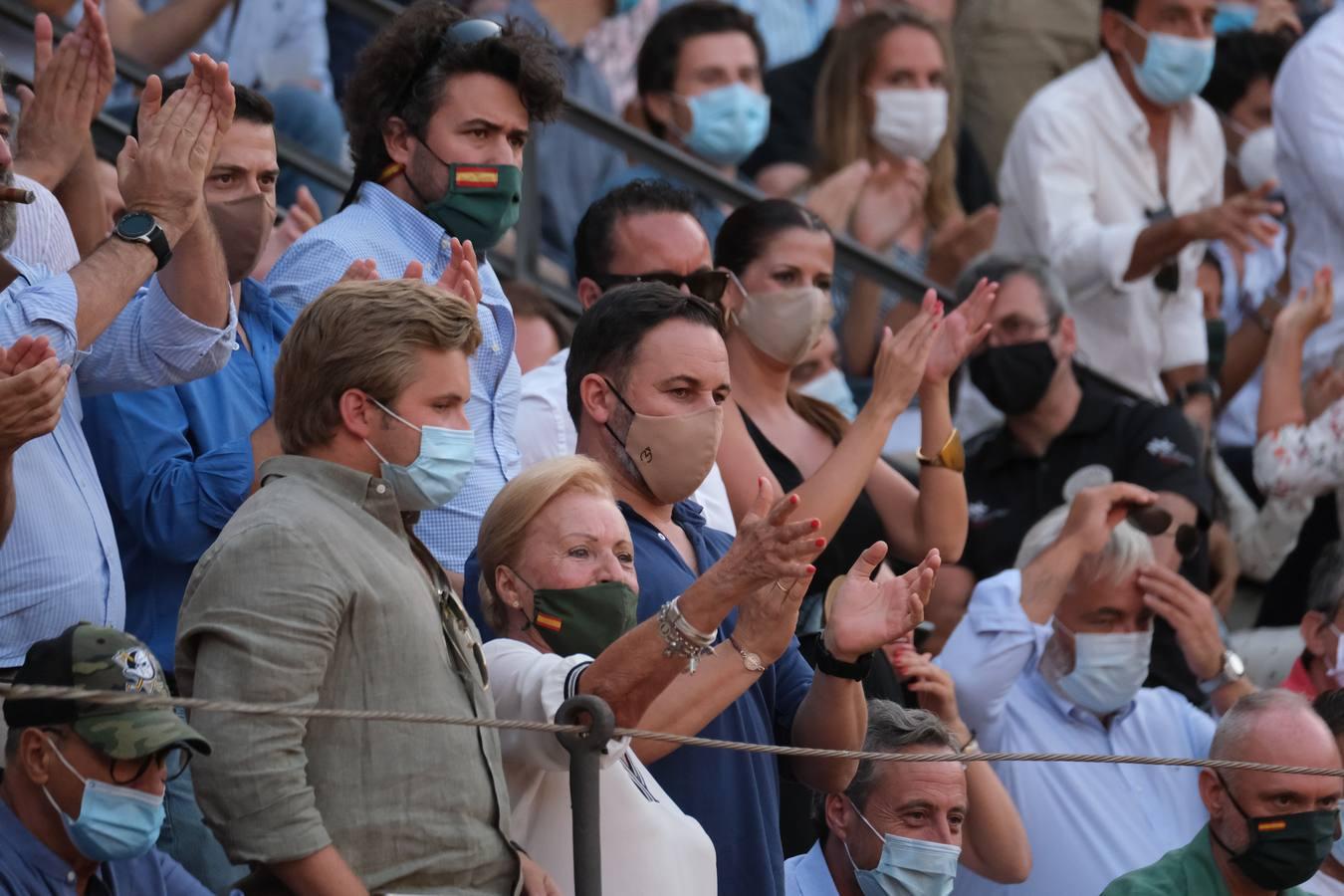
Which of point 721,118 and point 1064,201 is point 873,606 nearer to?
point 1064,201

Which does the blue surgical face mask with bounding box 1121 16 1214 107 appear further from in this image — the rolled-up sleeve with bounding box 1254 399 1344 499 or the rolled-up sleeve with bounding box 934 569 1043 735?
the rolled-up sleeve with bounding box 934 569 1043 735

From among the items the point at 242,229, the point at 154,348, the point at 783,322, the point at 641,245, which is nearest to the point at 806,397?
the point at 783,322

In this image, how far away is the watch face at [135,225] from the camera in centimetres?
397

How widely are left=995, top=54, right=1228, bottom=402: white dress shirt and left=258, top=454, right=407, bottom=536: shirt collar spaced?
441 centimetres

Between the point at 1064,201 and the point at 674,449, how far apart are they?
3.71 m

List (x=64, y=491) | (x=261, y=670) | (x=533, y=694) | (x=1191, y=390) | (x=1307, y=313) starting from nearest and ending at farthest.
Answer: (x=261, y=670) → (x=533, y=694) → (x=64, y=491) → (x=1307, y=313) → (x=1191, y=390)

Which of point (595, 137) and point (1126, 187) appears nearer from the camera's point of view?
point (595, 137)

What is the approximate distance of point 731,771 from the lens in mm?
4098

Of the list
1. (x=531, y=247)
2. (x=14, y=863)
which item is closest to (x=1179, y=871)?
(x=14, y=863)

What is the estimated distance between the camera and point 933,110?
8188 millimetres

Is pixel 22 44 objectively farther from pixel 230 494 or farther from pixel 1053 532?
pixel 1053 532

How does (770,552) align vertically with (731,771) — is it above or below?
above

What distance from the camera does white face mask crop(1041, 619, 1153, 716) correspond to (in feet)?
19.2

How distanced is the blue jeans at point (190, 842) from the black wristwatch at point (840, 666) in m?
1.12
